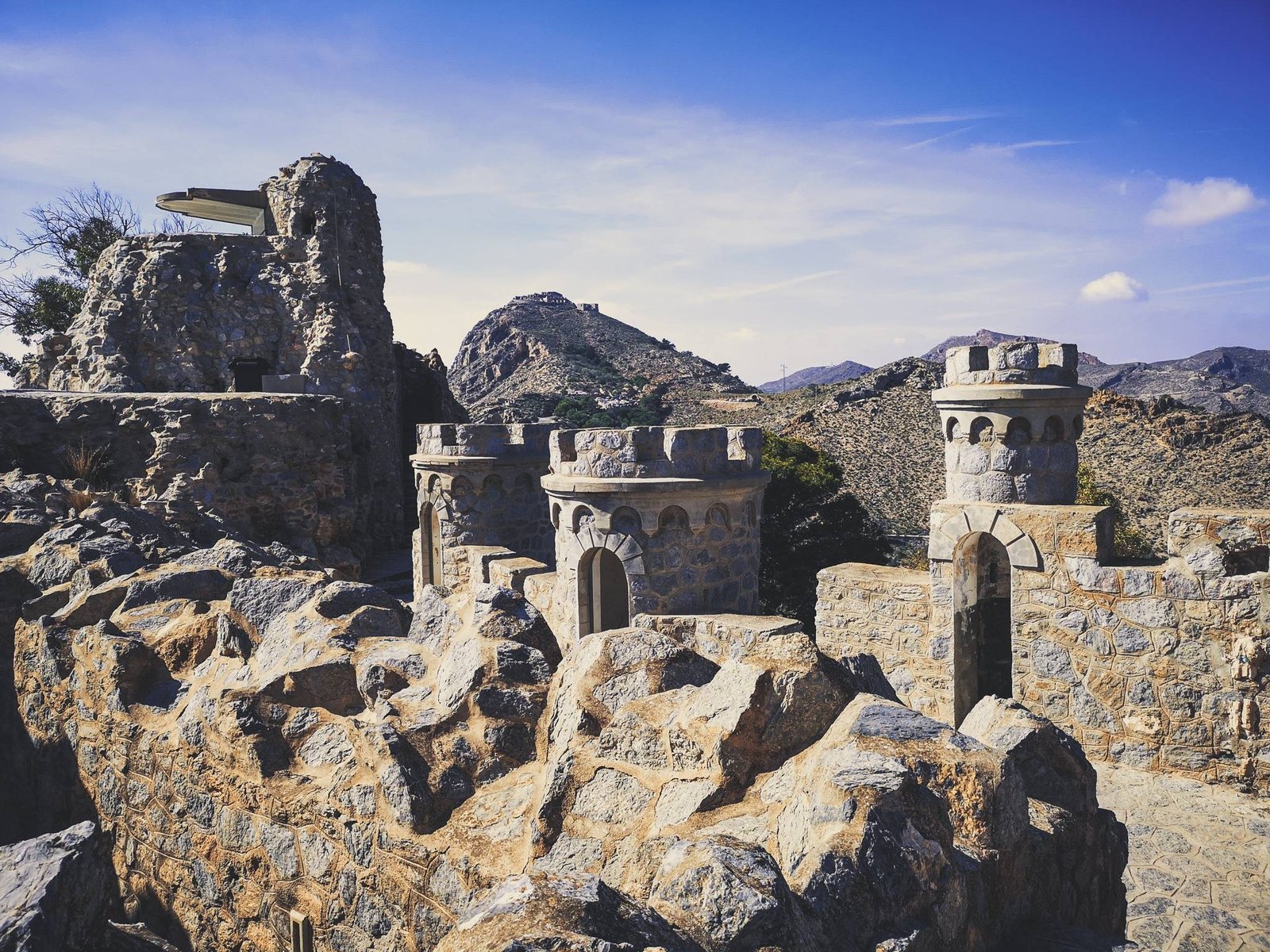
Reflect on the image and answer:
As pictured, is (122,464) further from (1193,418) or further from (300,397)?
(1193,418)

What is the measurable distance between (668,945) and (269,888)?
2044 mm

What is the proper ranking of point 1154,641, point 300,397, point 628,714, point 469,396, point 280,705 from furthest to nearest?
point 469,396
point 300,397
point 1154,641
point 280,705
point 628,714

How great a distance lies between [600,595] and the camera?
758cm

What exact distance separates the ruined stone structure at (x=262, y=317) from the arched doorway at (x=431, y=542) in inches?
271

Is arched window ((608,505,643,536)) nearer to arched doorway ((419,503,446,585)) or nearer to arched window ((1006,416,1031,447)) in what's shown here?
arched window ((1006,416,1031,447))

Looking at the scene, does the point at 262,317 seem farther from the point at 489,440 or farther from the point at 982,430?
the point at 982,430

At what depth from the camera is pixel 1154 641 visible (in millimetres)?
7078

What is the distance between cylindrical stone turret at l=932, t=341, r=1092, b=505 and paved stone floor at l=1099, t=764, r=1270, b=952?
2.34 meters

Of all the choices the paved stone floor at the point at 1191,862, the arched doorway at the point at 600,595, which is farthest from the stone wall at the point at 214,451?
the paved stone floor at the point at 1191,862

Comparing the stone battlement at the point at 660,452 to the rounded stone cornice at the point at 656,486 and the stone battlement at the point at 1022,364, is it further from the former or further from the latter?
the stone battlement at the point at 1022,364

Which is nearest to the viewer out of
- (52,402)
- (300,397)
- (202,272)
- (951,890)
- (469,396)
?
(951,890)

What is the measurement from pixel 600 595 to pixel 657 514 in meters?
0.98

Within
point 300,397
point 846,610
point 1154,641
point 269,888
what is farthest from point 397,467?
point 269,888

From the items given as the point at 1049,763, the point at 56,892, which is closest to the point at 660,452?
the point at 1049,763
